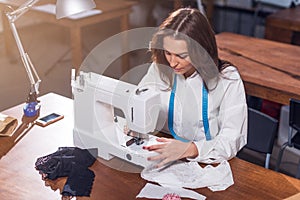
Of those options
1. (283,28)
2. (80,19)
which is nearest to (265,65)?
(283,28)

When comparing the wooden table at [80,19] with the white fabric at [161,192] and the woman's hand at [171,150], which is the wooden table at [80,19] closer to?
the woman's hand at [171,150]

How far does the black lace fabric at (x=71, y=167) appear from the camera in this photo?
1.61m

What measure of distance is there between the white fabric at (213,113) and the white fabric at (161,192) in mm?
200

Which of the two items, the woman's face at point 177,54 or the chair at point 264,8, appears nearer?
the woman's face at point 177,54

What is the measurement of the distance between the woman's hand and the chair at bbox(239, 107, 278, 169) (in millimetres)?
526

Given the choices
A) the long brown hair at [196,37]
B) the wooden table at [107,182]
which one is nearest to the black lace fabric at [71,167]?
the wooden table at [107,182]

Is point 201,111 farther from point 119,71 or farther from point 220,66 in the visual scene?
point 119,71

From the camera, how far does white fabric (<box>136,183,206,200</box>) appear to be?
5.12 ft

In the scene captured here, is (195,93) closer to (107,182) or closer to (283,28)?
(107,182)

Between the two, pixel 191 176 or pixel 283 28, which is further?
pixel 283 28

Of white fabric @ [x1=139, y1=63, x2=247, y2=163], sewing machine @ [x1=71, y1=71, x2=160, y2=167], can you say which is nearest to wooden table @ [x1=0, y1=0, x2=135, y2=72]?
white fabric @ [x1=139, y1=63, x2=247, y2=163]

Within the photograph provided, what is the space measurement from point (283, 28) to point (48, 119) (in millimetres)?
2668

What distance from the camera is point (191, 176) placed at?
1.67 meters

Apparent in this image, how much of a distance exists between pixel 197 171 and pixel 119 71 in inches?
127
